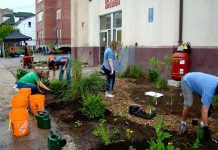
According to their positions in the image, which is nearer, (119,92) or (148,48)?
(119,92)

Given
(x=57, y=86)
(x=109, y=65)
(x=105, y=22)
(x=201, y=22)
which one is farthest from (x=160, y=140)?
(x=105, y=22)

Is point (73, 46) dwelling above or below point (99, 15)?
below

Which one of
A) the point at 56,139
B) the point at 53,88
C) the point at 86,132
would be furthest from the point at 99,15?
the point at 56,139

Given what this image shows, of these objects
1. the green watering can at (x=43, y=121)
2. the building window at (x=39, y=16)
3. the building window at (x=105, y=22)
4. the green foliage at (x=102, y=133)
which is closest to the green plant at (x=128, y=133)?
the green foliage at (x=102, y=133)

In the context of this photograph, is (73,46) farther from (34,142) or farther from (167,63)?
(34,142)

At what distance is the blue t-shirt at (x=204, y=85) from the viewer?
17.8 ft

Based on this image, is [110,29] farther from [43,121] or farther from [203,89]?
[203,89]

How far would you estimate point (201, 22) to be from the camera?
11023 millimetres

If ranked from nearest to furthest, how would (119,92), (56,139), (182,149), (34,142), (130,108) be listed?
(56,139), (182,149), (34,142), (130,108), (119,92)

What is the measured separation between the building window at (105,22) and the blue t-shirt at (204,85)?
1299 cm

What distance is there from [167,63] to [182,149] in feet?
24.6

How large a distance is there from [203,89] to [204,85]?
0.07 metres

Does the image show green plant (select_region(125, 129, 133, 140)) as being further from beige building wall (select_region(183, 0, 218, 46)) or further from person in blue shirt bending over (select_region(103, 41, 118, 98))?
beige building wall (select_region(183, 0, 218, 46))

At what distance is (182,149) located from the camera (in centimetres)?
538
